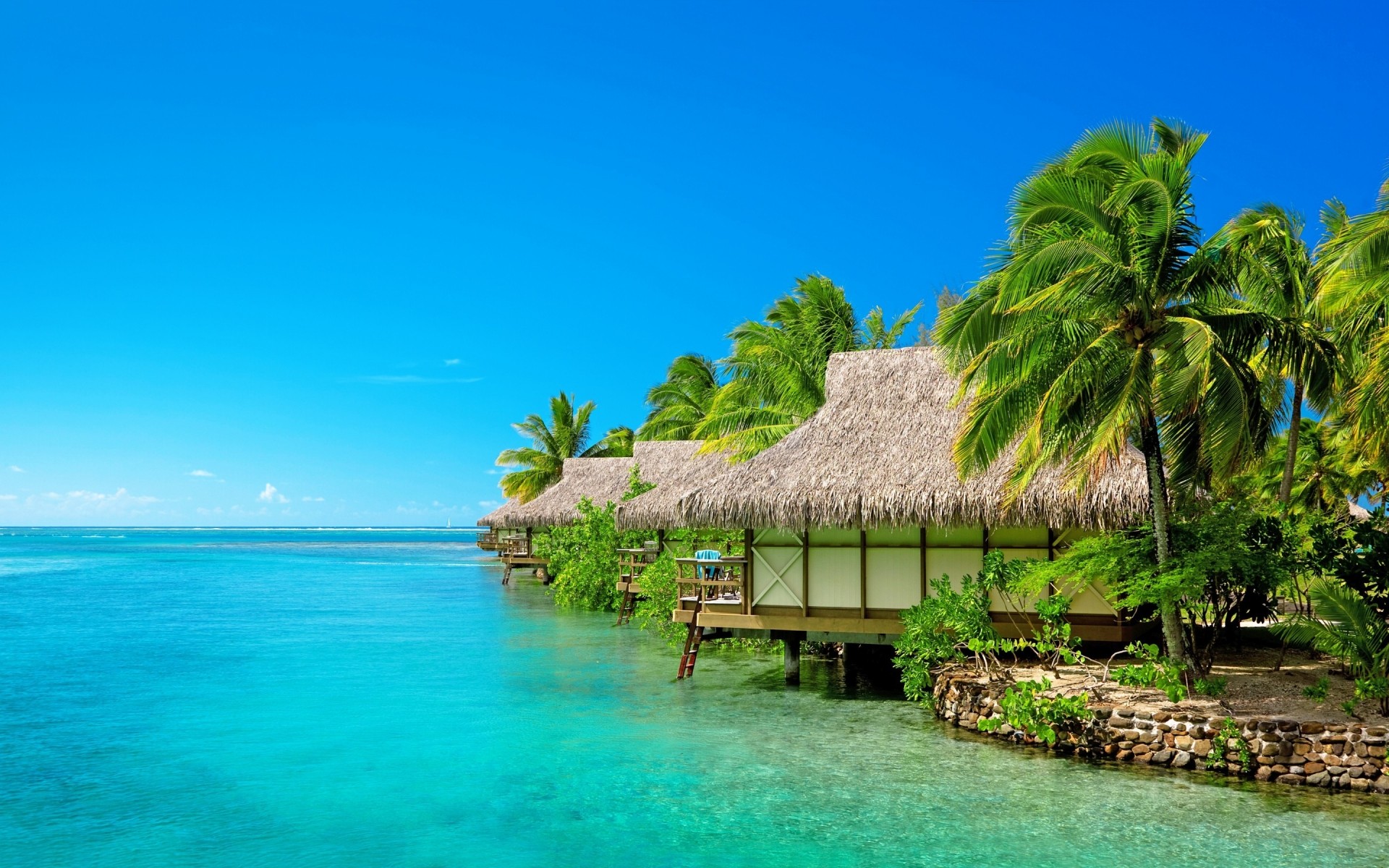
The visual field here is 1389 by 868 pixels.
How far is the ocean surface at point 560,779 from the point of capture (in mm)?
7625

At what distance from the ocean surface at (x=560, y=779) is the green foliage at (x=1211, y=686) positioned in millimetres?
1023

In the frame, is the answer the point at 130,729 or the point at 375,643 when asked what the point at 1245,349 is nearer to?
the point at 130,729

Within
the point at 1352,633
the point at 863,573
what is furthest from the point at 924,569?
the point at 1352,633

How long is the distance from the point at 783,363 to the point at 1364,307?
992 cm

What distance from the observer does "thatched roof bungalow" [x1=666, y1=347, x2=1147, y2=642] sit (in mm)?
11469

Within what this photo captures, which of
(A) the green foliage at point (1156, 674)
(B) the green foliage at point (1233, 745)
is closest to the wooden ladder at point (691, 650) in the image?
(A) the green foliage at point (1156, 674)

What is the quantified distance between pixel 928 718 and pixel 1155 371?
4508 millimetres

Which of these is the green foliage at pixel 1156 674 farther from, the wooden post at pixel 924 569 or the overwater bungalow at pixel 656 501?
the overwater bungalow at pixel 656 501

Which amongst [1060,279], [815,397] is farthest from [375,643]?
[1060,279]

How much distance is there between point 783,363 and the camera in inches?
787

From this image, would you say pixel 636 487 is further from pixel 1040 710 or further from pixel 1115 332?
pixel 1115 332

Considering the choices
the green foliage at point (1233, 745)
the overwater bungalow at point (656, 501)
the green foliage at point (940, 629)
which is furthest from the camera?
the overwater bungalow at point (656, 501)

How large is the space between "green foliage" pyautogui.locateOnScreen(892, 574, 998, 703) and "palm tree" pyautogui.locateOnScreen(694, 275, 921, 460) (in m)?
6.69

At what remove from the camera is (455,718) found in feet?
41.2
